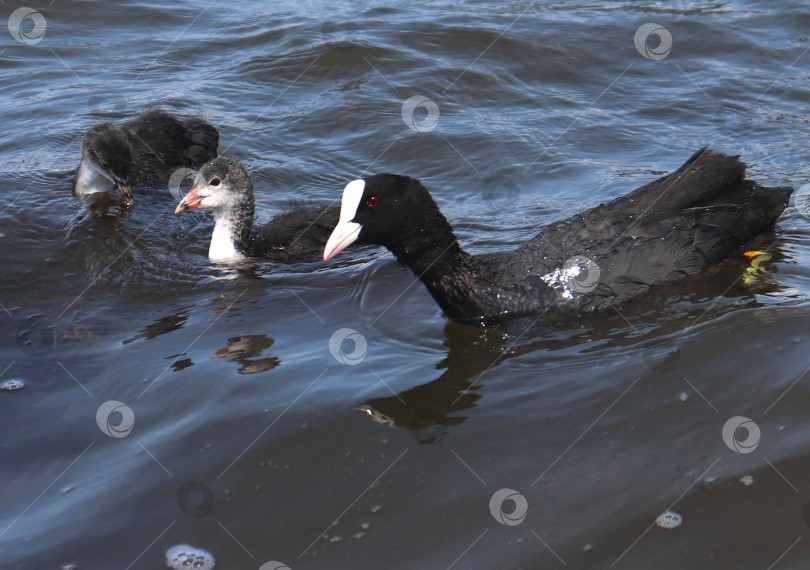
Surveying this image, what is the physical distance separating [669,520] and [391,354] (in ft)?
6.71

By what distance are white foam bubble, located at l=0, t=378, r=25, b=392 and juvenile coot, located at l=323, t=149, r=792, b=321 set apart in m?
1.88

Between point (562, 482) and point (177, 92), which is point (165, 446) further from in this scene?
point (177, 92)

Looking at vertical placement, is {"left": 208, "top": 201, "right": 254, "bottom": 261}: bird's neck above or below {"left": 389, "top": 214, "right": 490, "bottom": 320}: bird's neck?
below

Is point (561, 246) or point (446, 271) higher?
point (561, 246)

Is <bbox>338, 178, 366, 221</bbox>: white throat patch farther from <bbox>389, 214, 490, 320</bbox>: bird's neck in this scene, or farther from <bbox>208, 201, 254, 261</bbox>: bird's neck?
<bbox>208, 201, 254, 261</bbox>: bird's neck

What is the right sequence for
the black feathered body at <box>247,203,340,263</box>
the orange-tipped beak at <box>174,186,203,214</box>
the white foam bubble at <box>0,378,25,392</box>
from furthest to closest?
the orange-tipped beak at <box>174,186,203,214</box>
the black feathered body at <box>247,203,340,263</box>
the white foam bubble at <box>0,378,25,392</box>

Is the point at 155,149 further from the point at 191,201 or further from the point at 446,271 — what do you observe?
the point at 446,271

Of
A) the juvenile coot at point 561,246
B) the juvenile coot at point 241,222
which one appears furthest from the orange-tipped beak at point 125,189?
the juvenile coot at point 561,246

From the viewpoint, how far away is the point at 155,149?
8398mm

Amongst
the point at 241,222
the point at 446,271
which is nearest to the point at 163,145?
the point at 241,222

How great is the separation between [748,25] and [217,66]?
6258mm

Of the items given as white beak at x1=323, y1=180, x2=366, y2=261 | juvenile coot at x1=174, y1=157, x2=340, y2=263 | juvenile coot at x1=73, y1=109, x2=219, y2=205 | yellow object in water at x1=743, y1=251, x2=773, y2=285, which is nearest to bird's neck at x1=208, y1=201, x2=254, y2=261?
juvenile coot at x1=174, y1=157, x2=340, y2=263

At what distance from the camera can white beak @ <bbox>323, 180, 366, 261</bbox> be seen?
18.5 feet

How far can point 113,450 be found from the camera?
476cm
